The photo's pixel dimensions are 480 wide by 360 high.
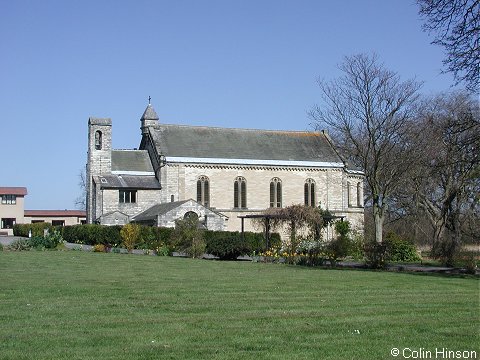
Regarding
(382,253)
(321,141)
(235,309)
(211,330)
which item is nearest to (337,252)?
(382,253)

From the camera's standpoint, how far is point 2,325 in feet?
36.0

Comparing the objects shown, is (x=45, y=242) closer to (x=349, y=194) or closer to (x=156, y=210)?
(x=156, y=210)

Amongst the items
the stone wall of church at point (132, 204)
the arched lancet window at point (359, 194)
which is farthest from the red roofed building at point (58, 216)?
the arched lancet window at point (359, 194)

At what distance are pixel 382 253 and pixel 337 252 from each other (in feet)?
8.40

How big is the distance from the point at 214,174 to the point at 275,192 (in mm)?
6081

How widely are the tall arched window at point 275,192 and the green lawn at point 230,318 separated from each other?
44.1 metres

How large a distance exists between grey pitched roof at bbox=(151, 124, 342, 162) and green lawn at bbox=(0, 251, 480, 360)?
42950 mm

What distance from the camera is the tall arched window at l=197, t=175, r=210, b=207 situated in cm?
6075

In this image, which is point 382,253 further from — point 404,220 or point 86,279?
point 404,220

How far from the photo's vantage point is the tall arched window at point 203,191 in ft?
199

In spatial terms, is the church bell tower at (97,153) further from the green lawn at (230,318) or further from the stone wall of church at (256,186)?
the green lawn at (230,318)

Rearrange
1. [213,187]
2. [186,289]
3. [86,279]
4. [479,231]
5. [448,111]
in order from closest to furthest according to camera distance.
Answer: [186,289], [86,279], [479,231], [448,111], [213,187]

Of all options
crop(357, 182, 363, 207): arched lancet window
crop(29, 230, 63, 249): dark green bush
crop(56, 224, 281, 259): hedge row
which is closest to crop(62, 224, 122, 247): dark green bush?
crop(56, 224, 281, 259): hedge row

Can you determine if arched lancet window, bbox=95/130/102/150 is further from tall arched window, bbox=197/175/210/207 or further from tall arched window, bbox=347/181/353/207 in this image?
tall arched window, bbox=347/181/353/207
